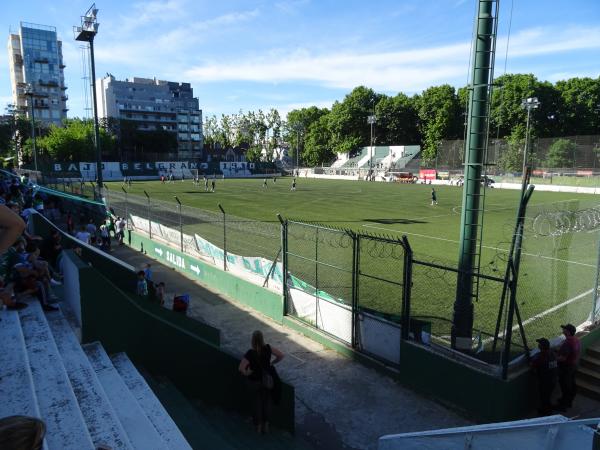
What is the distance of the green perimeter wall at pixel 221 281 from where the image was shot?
11635 mm

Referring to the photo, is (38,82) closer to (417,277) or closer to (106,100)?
(106,100)

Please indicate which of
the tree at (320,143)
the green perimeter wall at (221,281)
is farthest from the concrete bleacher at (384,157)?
the green perimeter wall at (221,281)

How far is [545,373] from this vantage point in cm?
695

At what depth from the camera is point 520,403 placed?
714cm

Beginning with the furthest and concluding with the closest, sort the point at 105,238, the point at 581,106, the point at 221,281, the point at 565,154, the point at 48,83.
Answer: the point at 48,83 → the point at 581,106 → the point at 565,154 → the point at 105,238 → the point at 221,281

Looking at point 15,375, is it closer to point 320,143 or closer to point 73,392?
point 73,392

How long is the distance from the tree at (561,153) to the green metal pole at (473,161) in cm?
5551

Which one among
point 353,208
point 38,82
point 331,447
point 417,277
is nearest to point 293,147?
point 38,82

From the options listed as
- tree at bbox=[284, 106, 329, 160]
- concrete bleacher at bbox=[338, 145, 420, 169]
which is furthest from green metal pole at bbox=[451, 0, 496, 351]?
tree at bbox=[284, 106, 329, 160]

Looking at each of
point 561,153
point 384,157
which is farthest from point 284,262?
point 384,157

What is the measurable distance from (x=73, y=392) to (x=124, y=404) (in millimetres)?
592

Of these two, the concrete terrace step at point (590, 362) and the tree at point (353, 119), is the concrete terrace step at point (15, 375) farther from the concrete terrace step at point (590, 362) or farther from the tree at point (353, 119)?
the tree at point (353, 119)

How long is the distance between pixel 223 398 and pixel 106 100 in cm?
13425

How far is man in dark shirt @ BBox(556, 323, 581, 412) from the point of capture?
7.20 m
